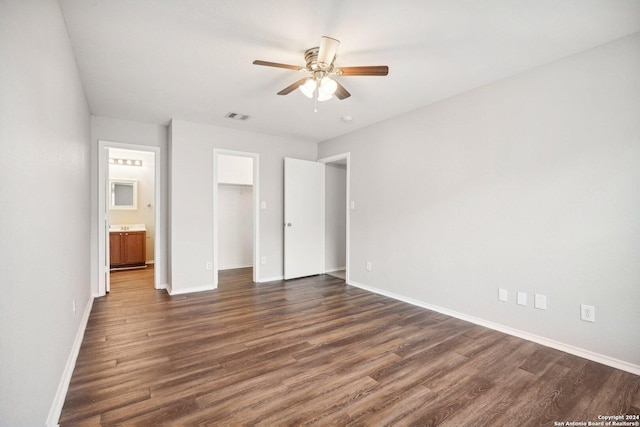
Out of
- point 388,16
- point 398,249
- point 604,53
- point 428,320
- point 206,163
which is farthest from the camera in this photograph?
point 206,163

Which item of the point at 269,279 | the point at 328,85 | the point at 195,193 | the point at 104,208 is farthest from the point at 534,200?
the point at 104,208

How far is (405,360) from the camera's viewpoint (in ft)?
7.41

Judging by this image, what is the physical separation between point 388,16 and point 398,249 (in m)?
2.73

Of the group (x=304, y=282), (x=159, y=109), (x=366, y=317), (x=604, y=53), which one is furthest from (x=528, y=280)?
(x=159, y=109)

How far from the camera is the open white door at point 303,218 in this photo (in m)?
4.91

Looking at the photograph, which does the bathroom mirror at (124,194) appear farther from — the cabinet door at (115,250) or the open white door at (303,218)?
the open white door at (303,218)

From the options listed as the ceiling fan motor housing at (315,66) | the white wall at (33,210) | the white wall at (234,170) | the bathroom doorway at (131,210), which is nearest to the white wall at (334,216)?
the white wall at (234,170)

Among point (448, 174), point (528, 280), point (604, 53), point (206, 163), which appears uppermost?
point (604, 53)

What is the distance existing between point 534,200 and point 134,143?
5013 millimetres

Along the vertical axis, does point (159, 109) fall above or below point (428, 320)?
above

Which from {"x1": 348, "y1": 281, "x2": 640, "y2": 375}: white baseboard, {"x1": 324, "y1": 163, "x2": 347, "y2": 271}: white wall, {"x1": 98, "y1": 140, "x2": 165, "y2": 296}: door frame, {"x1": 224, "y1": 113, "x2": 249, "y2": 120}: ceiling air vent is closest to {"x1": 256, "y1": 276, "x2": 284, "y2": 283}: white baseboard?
{"x1": 324, "y1": 163, "x2": 347, "y2": 271}: white wall

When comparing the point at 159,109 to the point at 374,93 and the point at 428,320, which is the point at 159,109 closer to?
the point at 374,93

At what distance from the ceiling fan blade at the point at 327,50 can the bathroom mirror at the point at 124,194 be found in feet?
19.3

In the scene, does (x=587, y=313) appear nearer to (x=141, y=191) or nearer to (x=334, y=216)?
(x=334, y=216)
